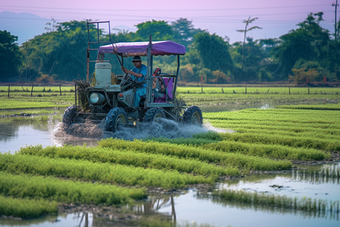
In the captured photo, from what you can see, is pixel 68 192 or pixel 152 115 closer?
pixel 68 192

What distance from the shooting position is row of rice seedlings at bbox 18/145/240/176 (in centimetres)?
751

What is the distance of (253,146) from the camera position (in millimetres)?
9812

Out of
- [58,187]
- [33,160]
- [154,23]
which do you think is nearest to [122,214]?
[58,187]

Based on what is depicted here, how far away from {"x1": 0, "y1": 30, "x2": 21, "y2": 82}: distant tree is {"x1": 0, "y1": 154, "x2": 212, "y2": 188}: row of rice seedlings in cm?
6543

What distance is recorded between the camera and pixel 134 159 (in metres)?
8.20

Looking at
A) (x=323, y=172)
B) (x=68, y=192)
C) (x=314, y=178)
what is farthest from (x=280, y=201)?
(x=68, y=192)

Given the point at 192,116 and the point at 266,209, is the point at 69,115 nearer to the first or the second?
the point at 192,116

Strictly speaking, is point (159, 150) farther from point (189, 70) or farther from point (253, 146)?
point (189, 70)

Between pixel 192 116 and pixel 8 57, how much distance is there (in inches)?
2459

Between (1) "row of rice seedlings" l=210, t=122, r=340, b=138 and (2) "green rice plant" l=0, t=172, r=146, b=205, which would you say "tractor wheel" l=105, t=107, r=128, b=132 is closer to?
(2) "green rice plant" l=0, t=172, r=146, b=205

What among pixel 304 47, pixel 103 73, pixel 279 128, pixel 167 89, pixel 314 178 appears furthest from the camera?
pixel 304 47

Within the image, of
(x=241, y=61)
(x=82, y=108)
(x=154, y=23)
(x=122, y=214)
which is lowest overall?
(x=122, y=214)

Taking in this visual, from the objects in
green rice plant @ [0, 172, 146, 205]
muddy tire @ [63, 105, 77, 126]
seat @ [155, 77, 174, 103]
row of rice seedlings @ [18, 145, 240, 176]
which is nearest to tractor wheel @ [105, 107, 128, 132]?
row of rice seedlings @ [18, 145, 240, 176]

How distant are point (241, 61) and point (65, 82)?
3994cm
